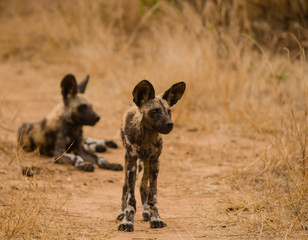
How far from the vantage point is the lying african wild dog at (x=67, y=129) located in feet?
19.1

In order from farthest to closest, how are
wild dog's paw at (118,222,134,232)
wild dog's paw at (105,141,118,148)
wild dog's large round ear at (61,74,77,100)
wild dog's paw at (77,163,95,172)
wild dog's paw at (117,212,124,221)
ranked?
wild dog's paw at (105,141,118,148) → wild dog's large round ear at (61,74,77,100) → wild dog's paw at (77,163,95,172) → wild dog's paw at (117,212,124,221) → wild dog's paw at (118,222,134,232)

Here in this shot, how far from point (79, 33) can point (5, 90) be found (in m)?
2.82

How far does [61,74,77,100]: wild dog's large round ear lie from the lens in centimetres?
582

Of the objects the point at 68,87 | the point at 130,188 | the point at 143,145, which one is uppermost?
the point at 68,87

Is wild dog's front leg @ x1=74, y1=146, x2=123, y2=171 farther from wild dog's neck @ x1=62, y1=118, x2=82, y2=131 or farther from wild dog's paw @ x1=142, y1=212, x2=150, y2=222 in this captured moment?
wild dog's paw @ x1=142, y1=212, x2=150, y2=222

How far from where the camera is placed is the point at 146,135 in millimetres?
3637

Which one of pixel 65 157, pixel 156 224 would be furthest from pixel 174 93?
pixel 65 157

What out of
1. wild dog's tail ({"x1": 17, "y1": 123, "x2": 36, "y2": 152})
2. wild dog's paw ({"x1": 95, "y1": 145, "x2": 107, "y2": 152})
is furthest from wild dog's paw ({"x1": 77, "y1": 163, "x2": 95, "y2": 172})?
wild dog's tail ({"x1": 17, "y1": 123, "x2": 36, "y2": 152})

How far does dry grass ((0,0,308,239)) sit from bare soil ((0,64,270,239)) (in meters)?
0.11

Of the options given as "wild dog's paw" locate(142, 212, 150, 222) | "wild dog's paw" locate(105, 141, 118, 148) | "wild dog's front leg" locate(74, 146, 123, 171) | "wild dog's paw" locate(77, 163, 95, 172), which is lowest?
"wild dog's paw" locate(142, 212, 150, 222)

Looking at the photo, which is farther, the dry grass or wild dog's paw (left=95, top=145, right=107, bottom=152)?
wild dog's paw (left=95, top=145, right=107, bottom=152)

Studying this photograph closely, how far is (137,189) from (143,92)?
1522 mm

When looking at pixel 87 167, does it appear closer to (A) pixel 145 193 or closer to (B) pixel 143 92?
(A) pixel 145 193

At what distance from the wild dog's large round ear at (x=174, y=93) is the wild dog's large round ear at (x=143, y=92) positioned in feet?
0.48
